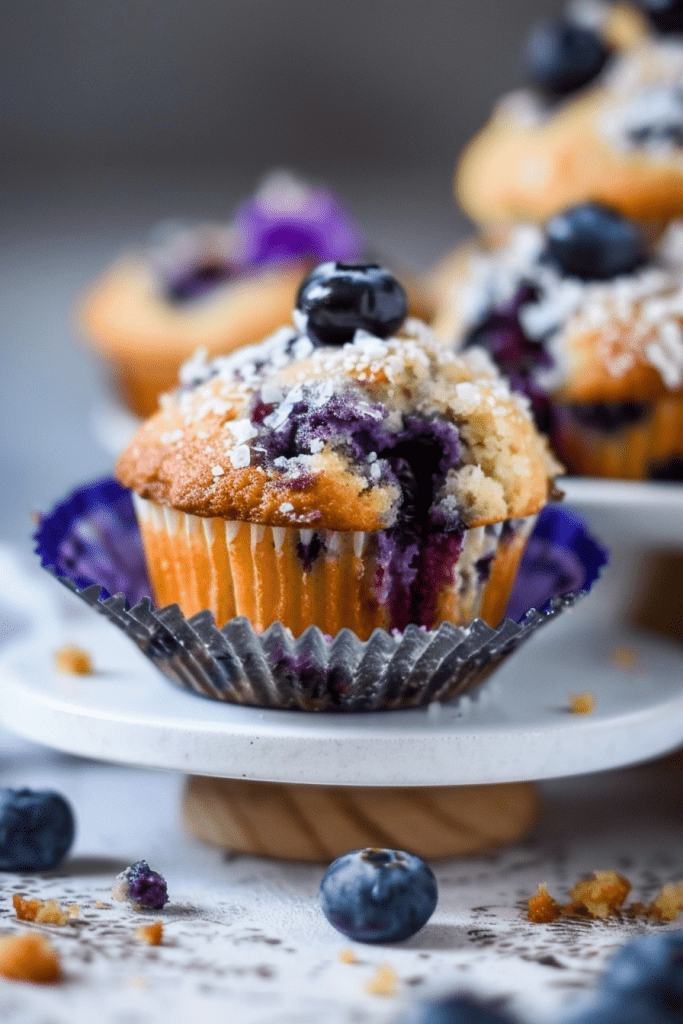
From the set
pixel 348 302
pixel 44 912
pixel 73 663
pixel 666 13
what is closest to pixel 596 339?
pixel 348 302

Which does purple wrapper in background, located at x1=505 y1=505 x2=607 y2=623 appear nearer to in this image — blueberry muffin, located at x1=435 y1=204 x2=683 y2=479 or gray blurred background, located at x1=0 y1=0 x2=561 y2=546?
blueberry muffin, located at x1=435 y1=204 x2=683 y2=479

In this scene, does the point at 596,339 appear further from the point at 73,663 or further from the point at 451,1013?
the point at 451,1013

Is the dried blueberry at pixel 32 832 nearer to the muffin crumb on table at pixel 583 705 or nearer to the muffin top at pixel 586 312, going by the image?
the muffin crumb on table at pixel 583 705

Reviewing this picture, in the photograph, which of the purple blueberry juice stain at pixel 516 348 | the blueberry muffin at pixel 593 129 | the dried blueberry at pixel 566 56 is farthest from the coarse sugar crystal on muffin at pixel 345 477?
the dried blueberry at pixel 566 56

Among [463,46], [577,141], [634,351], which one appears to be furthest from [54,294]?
[634,351]

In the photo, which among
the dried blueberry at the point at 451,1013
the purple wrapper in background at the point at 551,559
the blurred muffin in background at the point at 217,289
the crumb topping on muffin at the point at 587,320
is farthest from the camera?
the blurred muffin in background at the point at 217,289

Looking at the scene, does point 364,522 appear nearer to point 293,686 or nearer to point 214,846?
point 293,686

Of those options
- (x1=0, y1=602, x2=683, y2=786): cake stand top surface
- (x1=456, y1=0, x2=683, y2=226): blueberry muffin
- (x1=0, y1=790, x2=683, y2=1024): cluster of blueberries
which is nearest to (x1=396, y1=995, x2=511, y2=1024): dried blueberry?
(x1=0, y1=790, x2=683, y2=1024): cluster of blueberries
